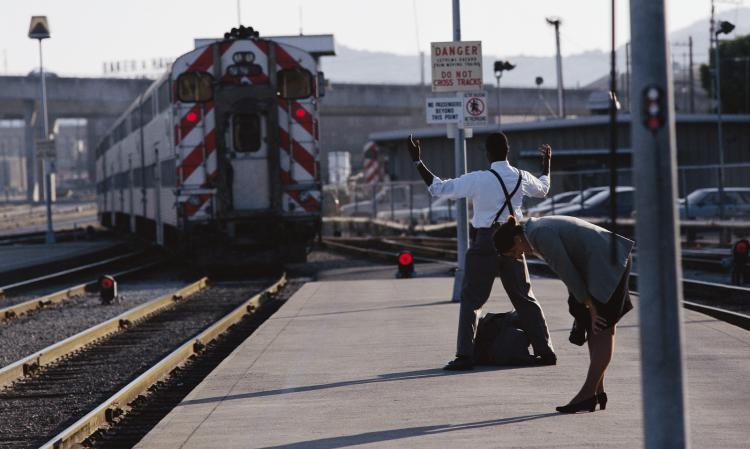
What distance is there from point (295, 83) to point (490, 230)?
13.0 meters

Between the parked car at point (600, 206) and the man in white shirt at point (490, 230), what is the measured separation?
26.2 meters

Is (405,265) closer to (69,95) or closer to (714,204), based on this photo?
(714,204)

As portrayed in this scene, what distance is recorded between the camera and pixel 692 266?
23.4 m

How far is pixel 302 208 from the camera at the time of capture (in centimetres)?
2289

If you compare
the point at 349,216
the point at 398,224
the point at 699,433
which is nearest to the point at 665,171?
the point at 699,433

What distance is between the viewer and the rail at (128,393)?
8.53 meters

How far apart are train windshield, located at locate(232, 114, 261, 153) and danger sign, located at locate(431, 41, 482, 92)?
751 cm

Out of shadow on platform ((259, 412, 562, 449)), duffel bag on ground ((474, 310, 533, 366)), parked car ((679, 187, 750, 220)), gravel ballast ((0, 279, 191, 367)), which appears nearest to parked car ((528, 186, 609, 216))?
parked car ((679, 187, 750, 220))

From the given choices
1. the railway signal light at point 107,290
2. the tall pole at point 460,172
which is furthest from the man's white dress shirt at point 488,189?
the railway signal light at point 107,290

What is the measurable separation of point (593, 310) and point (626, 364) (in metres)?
2.82

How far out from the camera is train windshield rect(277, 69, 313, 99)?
2239 cm

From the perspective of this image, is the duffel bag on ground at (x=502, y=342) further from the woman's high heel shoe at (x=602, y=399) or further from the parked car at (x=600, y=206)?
the parked car at (x=600, y=206)

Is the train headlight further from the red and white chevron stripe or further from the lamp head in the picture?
the red and white chevron stripe

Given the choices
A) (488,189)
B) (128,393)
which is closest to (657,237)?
(488,189)
